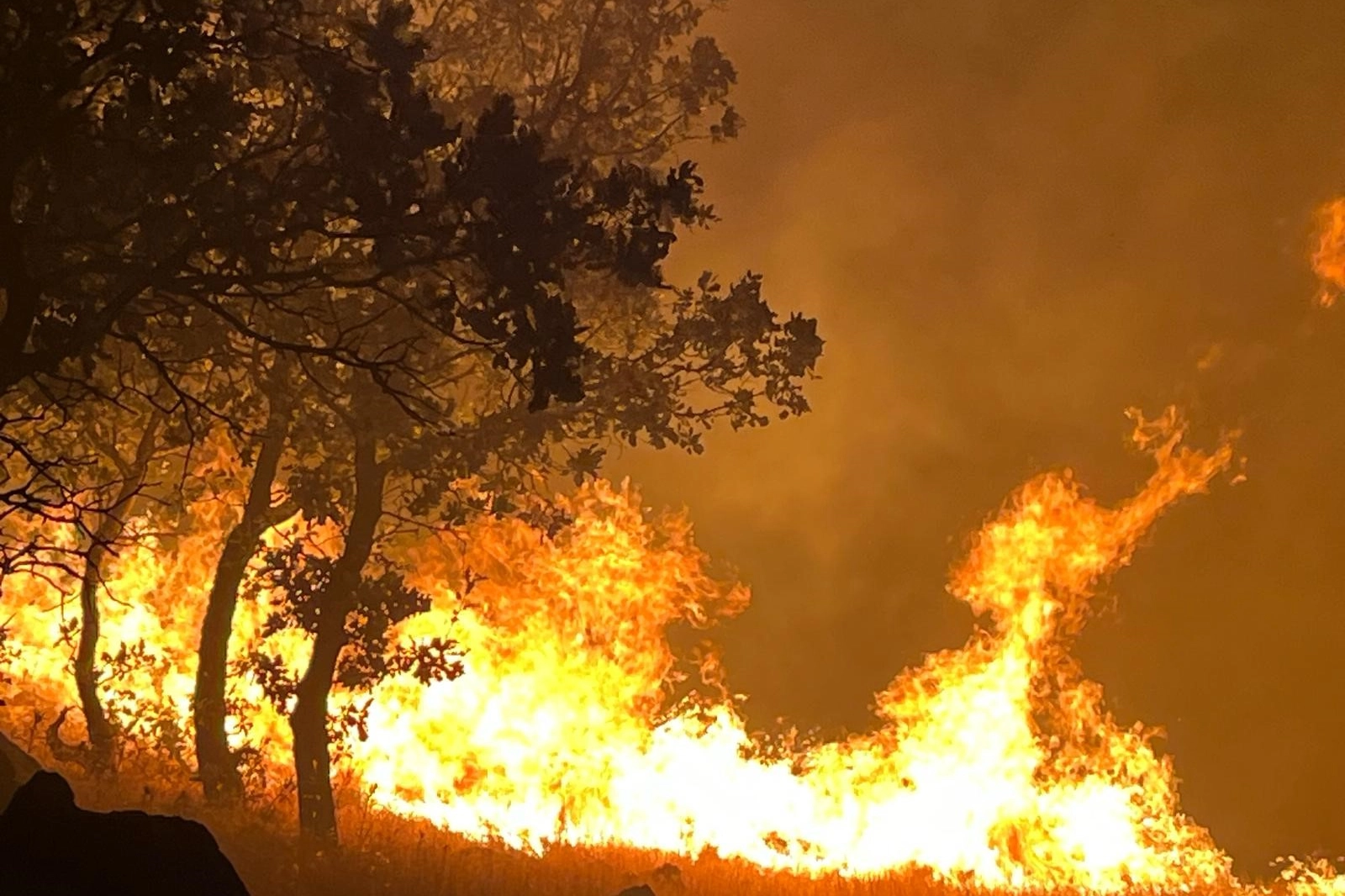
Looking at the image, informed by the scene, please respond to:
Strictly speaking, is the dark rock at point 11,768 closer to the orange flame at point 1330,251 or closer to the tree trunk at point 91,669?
the tree trunk at point 91,669

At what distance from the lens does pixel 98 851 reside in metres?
7.84

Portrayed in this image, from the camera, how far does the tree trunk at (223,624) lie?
1658cm

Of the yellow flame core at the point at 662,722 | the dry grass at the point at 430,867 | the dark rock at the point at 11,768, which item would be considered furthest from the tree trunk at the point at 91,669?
the dark rock at the point at 11,768

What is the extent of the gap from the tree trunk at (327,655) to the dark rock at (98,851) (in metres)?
6.08

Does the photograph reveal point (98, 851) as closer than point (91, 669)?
Yes

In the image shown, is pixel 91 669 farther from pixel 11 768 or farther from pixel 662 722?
pixel 662 722

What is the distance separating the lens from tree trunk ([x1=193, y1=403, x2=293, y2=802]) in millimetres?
16578

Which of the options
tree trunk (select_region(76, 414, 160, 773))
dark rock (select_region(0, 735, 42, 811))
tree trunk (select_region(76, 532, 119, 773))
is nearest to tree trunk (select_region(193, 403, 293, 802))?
tree trunk (select_region(76, 414, 160, 773))

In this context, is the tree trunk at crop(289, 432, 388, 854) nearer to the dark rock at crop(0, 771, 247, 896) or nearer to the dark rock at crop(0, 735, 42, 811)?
the dark rock at crop(0, 735, 42, 811)

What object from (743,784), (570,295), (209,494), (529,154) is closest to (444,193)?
(529,154)

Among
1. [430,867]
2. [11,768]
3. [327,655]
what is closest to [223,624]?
[327,655]

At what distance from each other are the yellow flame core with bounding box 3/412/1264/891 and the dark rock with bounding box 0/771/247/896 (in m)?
11.7

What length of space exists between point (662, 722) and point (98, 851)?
16395mm

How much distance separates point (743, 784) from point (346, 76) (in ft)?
58.4
